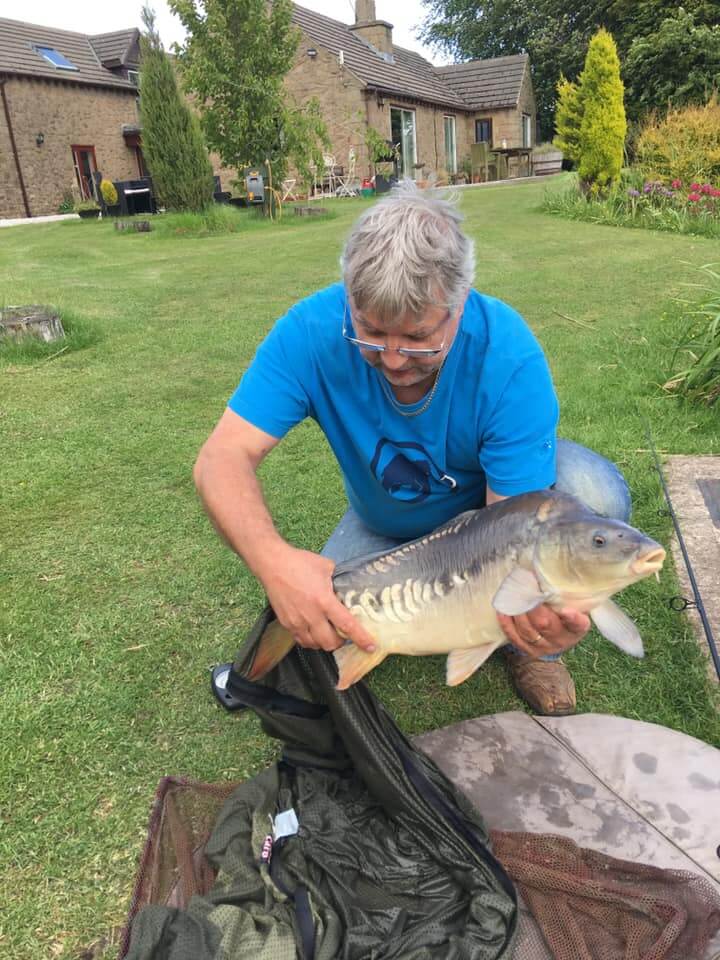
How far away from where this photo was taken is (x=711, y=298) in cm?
592

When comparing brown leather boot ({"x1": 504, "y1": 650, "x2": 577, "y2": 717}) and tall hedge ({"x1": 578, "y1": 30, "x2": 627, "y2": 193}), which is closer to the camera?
brown leather boot ({"x1": 504, "y1": 650, "x2": 577, "y2": 717})

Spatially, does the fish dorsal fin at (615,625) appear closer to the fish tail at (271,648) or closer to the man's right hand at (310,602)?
the man's right hand at (310,602)

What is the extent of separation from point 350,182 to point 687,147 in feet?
45.0

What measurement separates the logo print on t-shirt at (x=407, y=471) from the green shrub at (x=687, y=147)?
13.3m

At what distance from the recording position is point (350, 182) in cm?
2516

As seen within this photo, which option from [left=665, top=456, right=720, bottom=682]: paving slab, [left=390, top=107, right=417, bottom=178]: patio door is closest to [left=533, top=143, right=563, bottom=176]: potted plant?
[left=390, top=107, right=417, bottom=178]: patio door

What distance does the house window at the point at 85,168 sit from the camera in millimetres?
27812

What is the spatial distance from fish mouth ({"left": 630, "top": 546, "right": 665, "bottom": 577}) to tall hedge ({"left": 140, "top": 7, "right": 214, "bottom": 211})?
60.2 ft

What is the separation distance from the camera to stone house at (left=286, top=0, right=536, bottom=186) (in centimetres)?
2584

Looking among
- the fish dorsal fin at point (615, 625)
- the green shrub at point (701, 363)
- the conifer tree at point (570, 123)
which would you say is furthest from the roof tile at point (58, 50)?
the fish dorsal fin at point (615, 625)

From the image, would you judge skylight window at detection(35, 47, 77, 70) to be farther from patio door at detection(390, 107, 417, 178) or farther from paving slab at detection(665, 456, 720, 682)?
paving slab at detection(665, 456, 720, 682)

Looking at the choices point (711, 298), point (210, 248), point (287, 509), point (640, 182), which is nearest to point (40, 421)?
point (287, 509)

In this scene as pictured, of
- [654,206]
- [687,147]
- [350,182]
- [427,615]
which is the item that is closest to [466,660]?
[427,615]

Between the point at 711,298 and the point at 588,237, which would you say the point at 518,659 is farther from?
the point at 588,237
